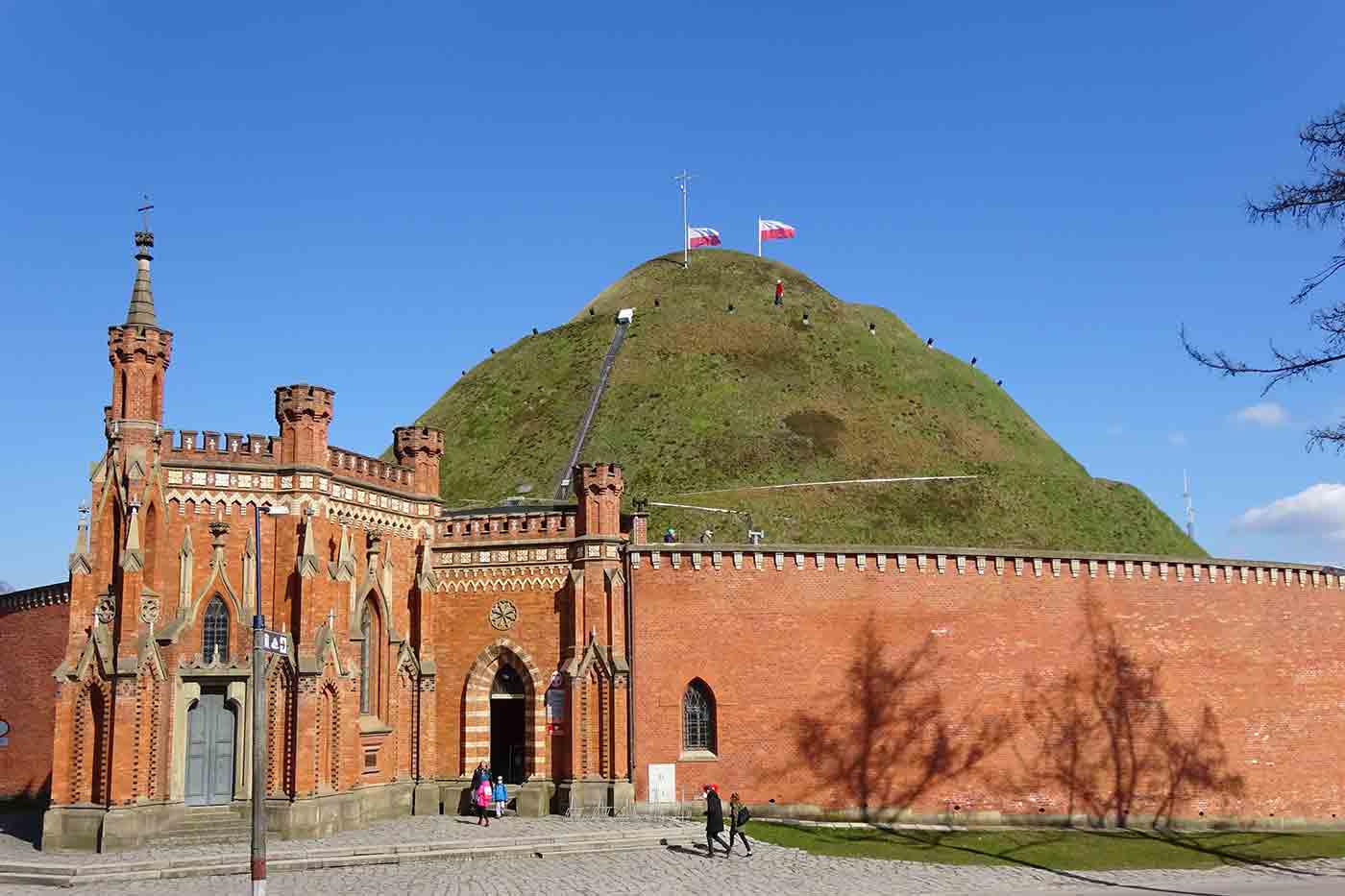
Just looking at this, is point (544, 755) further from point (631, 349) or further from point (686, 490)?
point (631, 349)

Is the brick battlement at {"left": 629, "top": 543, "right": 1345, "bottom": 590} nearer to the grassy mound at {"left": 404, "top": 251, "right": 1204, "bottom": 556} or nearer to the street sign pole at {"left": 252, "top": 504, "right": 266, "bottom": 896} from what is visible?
the street sign pole at {"left": 252, "top": 504, "right": 266, "bottom": 896}

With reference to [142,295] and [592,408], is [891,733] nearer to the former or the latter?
[142,295]

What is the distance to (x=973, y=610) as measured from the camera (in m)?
36.8

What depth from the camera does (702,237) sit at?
89.4m

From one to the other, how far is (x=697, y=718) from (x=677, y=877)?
31.6 ft

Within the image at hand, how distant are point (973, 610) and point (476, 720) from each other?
15154 mm

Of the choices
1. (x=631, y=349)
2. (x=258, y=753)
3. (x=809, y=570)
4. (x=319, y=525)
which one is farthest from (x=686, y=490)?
(x=258, y=753)

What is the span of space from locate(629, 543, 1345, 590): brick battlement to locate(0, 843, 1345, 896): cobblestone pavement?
30.3 feet

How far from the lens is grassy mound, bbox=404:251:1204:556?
6309cm

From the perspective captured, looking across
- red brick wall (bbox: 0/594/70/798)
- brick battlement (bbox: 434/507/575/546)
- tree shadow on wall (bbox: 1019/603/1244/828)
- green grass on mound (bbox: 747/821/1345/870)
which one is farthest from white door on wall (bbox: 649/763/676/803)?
red brick wall (bbox: 0/594/70/798)

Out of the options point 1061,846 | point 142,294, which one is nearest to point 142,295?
point 142,294

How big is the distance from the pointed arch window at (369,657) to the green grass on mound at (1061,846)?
36.9 feet

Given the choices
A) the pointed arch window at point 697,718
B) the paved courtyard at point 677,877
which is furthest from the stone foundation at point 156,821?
the pointed arch window at point 697,718

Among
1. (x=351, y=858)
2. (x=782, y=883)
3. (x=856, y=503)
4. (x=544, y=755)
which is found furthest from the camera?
(x=856, y=503)
